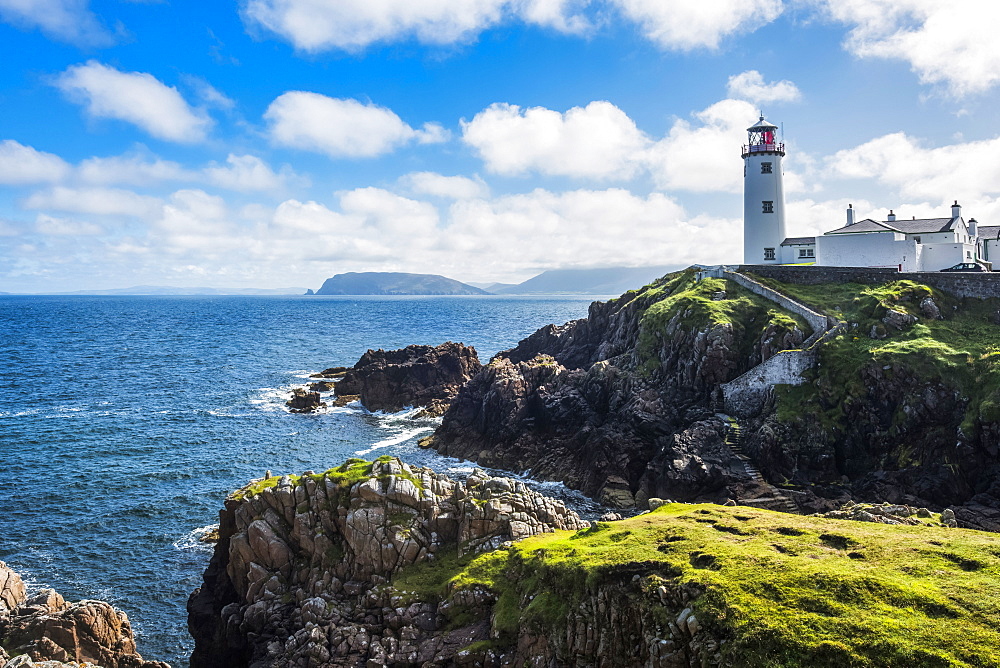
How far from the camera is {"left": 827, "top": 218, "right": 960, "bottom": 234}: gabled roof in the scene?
58.8m

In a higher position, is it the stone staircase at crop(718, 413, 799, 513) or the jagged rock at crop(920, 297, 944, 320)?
the jagged rock at crop(920, 297, 944, 320)

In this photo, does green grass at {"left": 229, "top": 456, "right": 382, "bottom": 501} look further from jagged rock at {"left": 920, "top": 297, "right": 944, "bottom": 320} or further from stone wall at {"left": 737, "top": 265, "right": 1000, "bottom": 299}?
stone wall at {"left": 737, "top": 265, "right": 1000, "bottom": 299}

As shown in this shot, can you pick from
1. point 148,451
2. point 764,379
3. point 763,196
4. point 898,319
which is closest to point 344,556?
point 764,379

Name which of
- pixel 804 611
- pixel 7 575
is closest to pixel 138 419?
pixel 7 575

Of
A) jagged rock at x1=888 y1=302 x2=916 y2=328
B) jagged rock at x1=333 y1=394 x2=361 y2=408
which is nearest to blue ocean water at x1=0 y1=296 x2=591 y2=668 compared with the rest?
jagged rock at x1=333 y1=394 x2=361 y2=408

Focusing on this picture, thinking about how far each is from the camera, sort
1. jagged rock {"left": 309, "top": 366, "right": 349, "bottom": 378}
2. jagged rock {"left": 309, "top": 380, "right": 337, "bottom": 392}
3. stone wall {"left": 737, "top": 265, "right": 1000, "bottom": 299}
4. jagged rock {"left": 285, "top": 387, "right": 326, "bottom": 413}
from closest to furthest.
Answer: stone wall {"left": 737, "top": 265, "right": 1000, "bottom": 299}, jagged rock {"left": 285, "top": 387, "right": 326, "bottom": 413}, jagged rock {"left": 309, "top": 380, "right": 337, "bottom": 392}, jagged rock {"left": 309, "top": 366, "right": 349, "bottom": 378}

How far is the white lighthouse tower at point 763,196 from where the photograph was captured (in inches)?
2717

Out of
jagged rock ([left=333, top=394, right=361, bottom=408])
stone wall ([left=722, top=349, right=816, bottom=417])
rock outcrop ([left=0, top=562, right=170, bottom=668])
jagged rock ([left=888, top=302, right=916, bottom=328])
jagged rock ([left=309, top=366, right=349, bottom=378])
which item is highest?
jagged rock ([left=888, top=302, right=916, bottom=328])

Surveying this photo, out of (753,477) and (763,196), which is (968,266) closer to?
(763,196)

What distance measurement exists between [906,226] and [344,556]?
2280 inches

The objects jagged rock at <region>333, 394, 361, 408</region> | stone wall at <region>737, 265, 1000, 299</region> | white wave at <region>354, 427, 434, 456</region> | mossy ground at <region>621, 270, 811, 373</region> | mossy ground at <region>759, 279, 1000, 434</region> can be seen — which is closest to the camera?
mossy ground at <region>759, 279, 1000, 434</region>

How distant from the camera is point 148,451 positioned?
52688 millimetres

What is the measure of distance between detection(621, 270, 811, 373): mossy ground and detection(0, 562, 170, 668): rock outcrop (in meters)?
36.8

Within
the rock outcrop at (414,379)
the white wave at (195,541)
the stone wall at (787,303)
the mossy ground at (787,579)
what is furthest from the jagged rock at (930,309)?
the white wave at (195,541)
